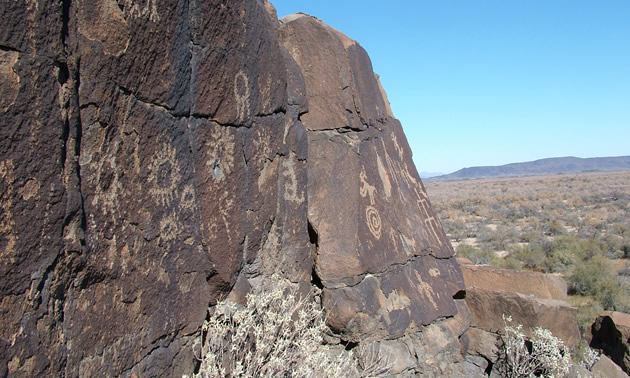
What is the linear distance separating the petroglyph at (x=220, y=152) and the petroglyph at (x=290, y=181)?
0.63 m

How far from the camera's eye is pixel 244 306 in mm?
2945

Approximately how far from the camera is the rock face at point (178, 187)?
5.73 ft

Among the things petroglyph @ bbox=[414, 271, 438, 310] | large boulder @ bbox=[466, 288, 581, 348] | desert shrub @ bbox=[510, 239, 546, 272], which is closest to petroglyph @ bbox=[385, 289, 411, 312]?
petroglyph @ bbox=[414, 271, 438, 310]

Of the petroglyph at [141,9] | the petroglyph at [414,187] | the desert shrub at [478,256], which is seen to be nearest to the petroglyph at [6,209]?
the petroglyph at [141,9]

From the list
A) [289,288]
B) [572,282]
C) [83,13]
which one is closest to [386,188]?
[289,288]

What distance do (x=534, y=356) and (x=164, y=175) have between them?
12.6ft

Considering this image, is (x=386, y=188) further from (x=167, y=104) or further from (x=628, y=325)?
(x=628, y=325)

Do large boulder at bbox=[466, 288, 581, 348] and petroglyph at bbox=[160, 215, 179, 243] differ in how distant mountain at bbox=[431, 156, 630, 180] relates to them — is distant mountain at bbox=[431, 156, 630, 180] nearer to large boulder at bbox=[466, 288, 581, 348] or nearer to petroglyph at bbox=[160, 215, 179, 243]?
→ large boulder at bbox=[466, 288, 581, 348]

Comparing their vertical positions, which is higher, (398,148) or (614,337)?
(398,148)

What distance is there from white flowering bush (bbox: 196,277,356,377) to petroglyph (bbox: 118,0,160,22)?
5.08 ft

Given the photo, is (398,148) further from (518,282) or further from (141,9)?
(141,9)

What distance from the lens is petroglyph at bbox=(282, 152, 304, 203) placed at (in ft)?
11.3

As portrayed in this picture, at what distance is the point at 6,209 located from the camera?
5.44ft

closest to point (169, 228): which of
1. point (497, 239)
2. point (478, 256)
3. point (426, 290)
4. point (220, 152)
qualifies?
point (220, 152)
